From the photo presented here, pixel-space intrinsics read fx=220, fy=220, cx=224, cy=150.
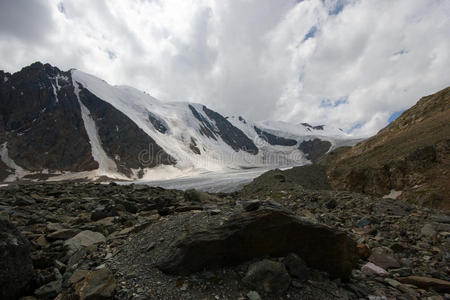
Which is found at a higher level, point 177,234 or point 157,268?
point 177,234

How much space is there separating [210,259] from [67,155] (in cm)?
12770

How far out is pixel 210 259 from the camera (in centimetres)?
364

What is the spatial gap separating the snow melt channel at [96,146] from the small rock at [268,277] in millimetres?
107750

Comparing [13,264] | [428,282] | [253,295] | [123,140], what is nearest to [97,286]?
[13,264]

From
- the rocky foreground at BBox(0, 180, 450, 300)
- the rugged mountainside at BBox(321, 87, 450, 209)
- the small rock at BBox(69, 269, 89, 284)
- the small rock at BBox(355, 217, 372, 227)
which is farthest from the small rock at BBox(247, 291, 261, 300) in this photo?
the rugged mountainside at BBox(321, 87, 450, 209)

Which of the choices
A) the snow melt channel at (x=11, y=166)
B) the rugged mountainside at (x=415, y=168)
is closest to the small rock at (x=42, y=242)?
the rugged mountainside at (x=415, y=168)

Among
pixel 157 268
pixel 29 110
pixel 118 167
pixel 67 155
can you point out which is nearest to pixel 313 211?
pixel 157 268

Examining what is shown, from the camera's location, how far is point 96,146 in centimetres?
11506

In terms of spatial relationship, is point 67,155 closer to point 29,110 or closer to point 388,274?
point 29,110

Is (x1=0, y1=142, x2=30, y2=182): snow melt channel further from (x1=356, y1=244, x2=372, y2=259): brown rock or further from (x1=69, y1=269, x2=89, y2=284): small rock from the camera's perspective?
(x1=356, y1=244, x2=372, y2=259): brown rock

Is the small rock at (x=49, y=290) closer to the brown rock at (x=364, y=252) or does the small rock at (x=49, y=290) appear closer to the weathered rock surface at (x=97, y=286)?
the weathered rock surface at (x=97, y=286)

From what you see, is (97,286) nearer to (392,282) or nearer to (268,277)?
(268,277)

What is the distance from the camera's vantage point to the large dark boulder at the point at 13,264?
10.7 ft

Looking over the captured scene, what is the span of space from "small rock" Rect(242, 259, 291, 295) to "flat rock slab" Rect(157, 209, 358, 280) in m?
0.31
